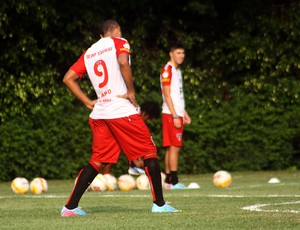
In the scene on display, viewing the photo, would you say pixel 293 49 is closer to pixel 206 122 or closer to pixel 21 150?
pixel 206 122

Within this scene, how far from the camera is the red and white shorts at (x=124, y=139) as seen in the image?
9.45m

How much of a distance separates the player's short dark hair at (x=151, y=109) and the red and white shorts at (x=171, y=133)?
2.29 metres

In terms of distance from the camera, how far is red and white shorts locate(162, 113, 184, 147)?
601 inches

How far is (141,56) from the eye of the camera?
21.0 m

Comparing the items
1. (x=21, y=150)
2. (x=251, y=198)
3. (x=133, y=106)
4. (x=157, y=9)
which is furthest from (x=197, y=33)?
(x=133, y=106)

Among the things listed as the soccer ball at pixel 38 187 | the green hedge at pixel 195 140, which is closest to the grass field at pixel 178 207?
the soccer ball at pixel 38 187

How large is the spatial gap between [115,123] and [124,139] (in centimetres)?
18

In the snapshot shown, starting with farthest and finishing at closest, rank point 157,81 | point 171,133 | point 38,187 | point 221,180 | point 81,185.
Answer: point 157,81, point 171,133, point 221,180, point 38,187, point 81,185

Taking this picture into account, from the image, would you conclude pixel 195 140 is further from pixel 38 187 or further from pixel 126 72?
pixel 126 72

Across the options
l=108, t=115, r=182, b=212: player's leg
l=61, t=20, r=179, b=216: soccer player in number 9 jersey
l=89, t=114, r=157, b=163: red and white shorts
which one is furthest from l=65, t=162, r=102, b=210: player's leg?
l=108, t=115, r=182, b=212: player's leg

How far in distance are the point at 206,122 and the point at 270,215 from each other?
11.2 m

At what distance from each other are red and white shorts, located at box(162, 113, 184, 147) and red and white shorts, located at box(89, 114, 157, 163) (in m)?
5.68

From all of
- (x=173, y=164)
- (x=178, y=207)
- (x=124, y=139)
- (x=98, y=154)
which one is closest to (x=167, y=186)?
(x=173, y=164)

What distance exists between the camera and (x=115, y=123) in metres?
9.48
